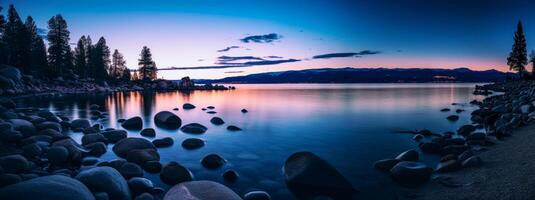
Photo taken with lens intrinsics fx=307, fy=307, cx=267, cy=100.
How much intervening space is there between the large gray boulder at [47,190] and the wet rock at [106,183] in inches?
40.8

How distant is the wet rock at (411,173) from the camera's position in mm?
8552

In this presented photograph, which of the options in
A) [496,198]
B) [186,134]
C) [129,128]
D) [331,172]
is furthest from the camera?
[129,128]

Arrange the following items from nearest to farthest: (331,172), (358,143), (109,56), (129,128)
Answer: (331,172)
(358,143)
(129,128)
(109,56)

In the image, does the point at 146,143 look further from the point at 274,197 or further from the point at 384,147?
the point at 384,147

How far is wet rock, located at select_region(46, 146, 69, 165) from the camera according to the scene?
9.93 m

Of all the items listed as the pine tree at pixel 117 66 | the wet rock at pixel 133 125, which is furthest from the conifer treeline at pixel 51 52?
the wet rock at pixel 133 125

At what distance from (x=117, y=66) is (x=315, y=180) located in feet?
347

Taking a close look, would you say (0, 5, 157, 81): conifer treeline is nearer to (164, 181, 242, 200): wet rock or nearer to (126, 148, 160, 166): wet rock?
(126, 148, 160, 166): wet rock

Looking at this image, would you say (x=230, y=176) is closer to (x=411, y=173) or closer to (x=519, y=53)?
(x=411, y=173)

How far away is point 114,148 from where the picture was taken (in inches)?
475

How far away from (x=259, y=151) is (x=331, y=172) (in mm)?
5109

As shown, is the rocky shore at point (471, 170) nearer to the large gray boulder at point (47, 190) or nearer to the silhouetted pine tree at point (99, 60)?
the large gray boulder at point (47, 190)

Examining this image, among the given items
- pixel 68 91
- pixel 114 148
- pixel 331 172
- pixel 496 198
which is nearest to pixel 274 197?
pixel 331 172

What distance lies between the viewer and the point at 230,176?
9.34 meters
